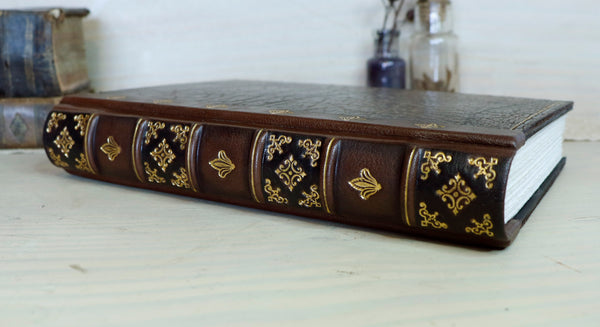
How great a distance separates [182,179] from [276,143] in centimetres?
18

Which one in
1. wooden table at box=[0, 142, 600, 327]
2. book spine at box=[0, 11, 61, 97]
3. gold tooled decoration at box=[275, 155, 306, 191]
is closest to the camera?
wooden table at box=[0, 142, 600, 327]

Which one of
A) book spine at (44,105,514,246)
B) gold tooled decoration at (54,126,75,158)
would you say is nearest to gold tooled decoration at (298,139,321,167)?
book spine at (44,105,514,246)

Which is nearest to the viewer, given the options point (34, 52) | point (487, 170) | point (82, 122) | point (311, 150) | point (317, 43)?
point (487, 170)

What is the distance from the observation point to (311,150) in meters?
0.73

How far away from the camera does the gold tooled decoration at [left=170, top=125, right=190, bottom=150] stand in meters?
0.83

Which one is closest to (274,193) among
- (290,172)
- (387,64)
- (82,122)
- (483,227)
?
(290,172)

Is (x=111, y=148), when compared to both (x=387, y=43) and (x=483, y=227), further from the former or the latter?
(x=387, y=43)

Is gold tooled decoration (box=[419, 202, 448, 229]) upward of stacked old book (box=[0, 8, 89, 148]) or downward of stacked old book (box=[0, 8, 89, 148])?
downward

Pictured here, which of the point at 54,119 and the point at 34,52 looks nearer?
the point at 54,119

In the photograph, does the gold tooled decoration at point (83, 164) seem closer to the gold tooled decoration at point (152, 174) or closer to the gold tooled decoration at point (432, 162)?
the gold tooled decoration at point (152, 174)

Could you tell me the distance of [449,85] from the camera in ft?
4.40

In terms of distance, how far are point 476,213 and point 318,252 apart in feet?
0.59

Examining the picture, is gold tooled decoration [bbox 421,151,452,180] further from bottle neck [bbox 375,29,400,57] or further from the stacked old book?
the stacked old book

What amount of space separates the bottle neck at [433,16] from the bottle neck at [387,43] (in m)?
0.06
